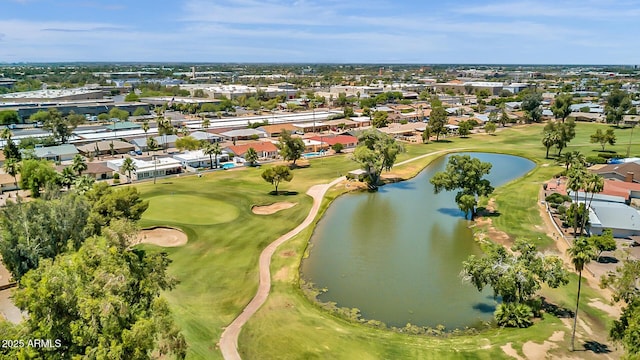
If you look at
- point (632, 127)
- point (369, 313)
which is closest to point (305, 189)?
point (369, 313)

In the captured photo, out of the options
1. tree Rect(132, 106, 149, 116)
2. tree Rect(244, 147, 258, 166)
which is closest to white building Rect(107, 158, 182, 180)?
tree Rect(244, 147, 258, 166)

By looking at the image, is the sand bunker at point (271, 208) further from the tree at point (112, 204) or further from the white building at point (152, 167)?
the white building at point (152, 167)

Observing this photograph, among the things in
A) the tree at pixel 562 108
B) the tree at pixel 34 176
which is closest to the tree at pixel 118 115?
the tree at pixel 34 176

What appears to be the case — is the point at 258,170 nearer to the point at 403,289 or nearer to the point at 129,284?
the point at 403,289

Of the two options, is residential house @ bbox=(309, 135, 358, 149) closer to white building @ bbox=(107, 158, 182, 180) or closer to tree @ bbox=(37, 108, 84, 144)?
white building @ bbox=(107, 158, 182, 180)

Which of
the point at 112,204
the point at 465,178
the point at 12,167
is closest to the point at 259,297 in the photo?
the point at 112,204

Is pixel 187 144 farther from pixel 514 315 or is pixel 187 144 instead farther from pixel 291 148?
pixel 514 315
